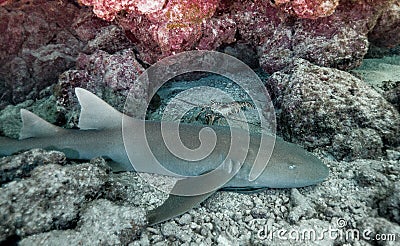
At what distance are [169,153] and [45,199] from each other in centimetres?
90

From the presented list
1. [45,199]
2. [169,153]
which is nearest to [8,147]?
[45,199]

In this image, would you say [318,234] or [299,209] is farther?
[299,209]

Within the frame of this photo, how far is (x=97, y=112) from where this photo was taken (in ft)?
7.88

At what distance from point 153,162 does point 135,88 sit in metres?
1.02

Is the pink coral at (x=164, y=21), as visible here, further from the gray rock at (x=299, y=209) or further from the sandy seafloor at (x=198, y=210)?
the gray rock at (x=299, y=209)

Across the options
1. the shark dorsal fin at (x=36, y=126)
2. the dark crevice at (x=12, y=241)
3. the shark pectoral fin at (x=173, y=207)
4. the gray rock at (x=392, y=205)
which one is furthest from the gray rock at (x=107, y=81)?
the gray rock at (x=392, y=205)

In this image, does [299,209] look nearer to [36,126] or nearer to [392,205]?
[392,205]

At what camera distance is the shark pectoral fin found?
186 centimetres

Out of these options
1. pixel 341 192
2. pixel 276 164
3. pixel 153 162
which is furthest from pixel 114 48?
pixel 341 192

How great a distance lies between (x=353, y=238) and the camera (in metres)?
1.79

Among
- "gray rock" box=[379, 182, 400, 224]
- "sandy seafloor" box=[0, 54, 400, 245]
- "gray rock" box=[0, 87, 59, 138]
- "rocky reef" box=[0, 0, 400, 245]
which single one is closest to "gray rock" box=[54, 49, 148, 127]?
"rocky reef" box=[0, 0, 400, 245]

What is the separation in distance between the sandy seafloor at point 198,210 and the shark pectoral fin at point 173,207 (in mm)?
45

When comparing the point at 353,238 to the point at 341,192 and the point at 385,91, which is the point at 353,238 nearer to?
the point at 341,192

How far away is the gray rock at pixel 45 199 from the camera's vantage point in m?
1.58
